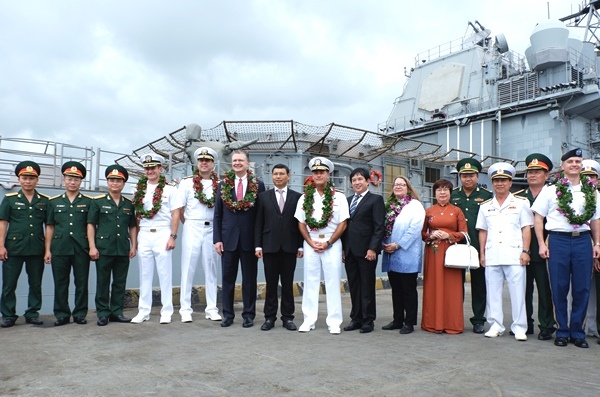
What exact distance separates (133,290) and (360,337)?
154 inches

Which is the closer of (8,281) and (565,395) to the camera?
(565,395)

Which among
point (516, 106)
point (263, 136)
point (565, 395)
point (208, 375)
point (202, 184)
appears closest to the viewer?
point (565, 395)

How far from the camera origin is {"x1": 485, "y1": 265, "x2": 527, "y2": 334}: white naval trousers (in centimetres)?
481

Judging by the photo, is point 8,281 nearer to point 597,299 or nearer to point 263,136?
point 597,299

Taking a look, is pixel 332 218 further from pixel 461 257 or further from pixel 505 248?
pixel 505 248

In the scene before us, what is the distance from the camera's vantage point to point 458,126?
21.9 metres

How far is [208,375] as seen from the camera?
333cm

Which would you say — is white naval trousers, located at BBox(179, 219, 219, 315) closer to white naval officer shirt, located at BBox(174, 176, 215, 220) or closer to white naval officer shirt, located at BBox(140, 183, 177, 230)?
white naval officer shirt, located at BBox(174, 176, 215, 220)

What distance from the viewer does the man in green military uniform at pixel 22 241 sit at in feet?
17.7

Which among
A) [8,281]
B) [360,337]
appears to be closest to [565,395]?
[360,337]

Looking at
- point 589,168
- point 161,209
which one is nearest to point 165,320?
point 161,209

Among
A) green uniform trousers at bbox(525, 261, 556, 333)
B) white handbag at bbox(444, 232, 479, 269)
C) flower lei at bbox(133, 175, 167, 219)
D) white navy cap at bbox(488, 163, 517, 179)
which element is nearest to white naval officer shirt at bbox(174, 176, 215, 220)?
flower lei at bbox(133, 175, 167, 219)

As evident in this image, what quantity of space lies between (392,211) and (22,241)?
4222mm

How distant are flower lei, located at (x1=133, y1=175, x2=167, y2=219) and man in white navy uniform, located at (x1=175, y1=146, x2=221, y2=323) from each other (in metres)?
0.21
